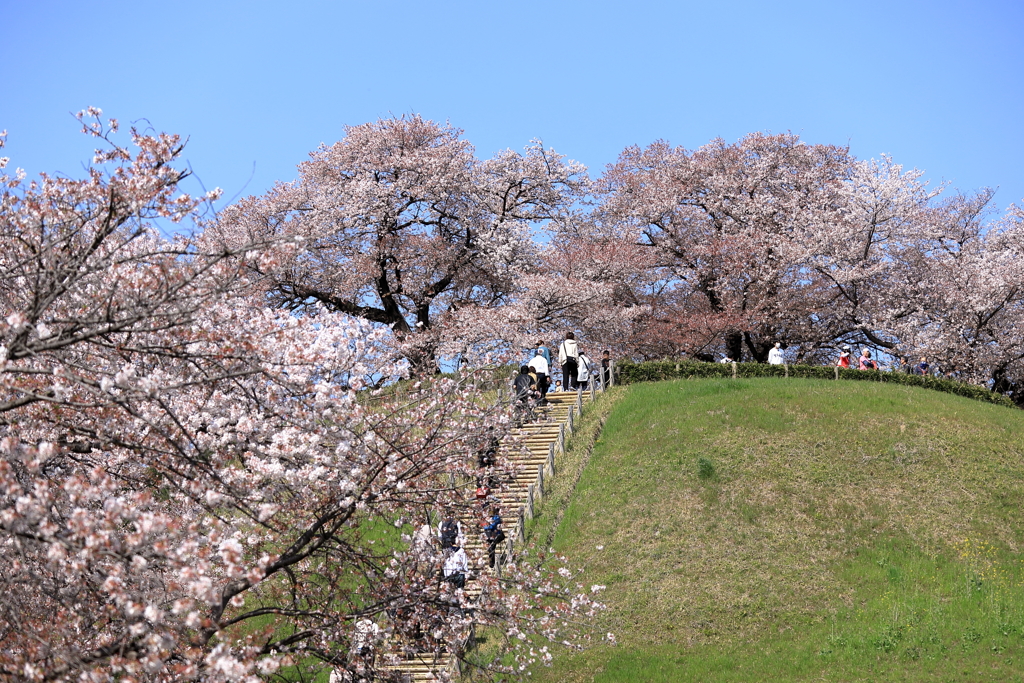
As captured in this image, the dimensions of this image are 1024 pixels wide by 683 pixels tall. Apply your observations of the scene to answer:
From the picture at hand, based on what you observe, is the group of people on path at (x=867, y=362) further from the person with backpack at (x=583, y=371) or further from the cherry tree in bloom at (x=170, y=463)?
the cherry tree in bloom at (x=170, y=463)

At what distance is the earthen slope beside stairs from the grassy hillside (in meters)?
0.96

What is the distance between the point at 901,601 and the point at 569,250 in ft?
79.6

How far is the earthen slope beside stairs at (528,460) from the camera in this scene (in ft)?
Answer: 68.5

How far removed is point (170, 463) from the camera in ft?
30.0

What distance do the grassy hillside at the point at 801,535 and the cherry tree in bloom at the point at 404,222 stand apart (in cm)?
1301

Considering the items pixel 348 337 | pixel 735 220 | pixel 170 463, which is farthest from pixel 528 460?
pixel 735 220

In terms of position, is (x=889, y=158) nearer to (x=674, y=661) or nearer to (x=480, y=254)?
(x=480, y=254)

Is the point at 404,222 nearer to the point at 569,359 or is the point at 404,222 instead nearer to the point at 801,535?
the point at 569,359

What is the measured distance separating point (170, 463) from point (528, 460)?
1817 cm

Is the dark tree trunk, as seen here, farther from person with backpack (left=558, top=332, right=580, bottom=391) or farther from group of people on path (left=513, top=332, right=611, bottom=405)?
person with backpack (left=558, top=332, right=580, bottom=391)

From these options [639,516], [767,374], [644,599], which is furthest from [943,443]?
[644,599]

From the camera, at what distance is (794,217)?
1713 inches

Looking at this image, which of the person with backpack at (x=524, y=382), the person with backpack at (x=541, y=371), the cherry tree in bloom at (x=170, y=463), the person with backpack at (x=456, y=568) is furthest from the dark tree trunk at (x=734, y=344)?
the cherry tree in bloom at (x=170, y=463)

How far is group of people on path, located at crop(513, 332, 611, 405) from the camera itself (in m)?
26.3
